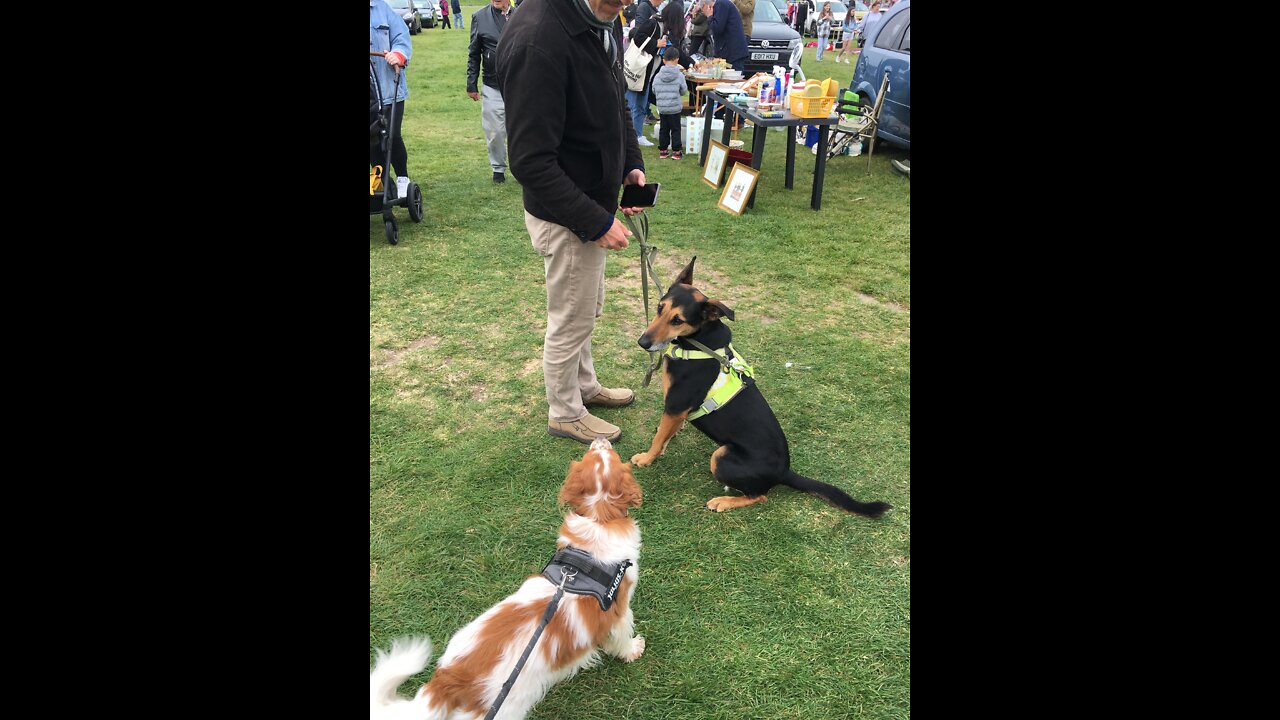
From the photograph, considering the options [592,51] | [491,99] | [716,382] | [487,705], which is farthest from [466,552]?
[491,99]

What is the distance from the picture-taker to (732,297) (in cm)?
583

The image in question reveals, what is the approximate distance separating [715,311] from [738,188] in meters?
4.88

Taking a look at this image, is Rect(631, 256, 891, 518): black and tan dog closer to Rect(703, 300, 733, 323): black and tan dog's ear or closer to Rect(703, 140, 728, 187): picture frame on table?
Rect(703, 300, 733, 323): black and tan dog's ear

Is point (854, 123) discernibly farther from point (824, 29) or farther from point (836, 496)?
point (824, 29)

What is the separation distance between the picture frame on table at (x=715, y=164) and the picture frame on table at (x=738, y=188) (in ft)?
1.91

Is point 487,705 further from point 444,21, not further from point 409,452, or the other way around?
point 444,21

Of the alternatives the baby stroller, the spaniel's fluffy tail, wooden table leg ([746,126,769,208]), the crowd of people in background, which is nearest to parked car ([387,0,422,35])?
the baby stroller

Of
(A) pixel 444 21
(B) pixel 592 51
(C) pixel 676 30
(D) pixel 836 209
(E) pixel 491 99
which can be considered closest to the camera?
(B) pixel 592 51

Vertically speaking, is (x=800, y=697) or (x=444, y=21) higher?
(x=444, y=21)

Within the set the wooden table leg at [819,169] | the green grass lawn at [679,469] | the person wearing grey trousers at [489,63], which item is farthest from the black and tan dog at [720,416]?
the wooden table leg at [819,169]

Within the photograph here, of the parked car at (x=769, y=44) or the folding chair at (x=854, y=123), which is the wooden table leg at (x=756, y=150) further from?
the parked car at (x=769, y=44)

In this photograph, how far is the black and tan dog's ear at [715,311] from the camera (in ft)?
11.4

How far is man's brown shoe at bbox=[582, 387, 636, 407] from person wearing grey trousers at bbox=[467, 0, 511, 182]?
4285 mm

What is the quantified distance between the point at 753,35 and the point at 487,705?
1558cm
